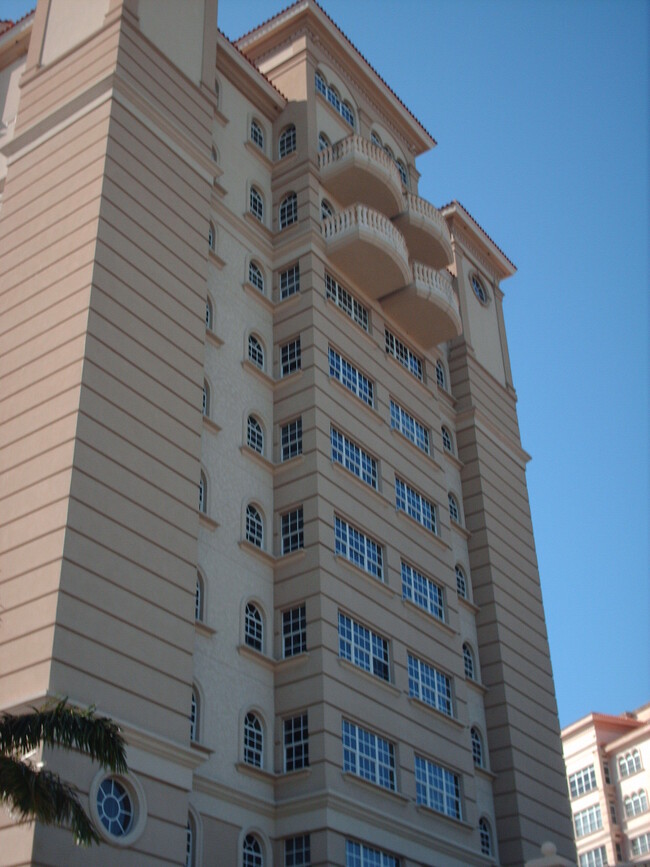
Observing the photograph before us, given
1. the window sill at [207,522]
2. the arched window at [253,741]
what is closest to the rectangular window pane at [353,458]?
the window sill at [207,522]

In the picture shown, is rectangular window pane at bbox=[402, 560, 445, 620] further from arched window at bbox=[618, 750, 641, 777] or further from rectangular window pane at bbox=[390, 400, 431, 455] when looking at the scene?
arched window at bbox=[618, 750, 641, 777]

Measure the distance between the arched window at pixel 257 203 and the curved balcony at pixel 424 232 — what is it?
5.53 metres

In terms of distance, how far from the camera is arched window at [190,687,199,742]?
25516 mm

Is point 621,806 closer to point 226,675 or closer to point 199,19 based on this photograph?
point 226,675

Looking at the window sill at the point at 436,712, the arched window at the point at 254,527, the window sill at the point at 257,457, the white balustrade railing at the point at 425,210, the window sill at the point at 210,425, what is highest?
the white balustrade railing at the point at 425,210

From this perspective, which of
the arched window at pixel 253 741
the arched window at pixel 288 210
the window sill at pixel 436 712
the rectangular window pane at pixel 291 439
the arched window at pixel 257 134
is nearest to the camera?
the arched window at pixel 253 741

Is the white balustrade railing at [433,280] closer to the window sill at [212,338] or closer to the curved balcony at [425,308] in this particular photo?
the curved balcony at [425,308]

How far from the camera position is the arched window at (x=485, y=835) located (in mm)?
33375

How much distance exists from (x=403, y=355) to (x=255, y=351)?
284 inches

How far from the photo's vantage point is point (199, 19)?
3472 centimetres

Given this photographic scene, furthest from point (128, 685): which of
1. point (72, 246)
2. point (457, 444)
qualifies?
point (457, 444)

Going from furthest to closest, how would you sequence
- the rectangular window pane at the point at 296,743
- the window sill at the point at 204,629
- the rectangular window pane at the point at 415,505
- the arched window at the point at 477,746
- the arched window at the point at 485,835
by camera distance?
the rectangular window pane at the point at 415,505 → the arched window at the point at 477,746 → the arched window at the point at 485,835 → the rectangular window pane at the point at 296,743 → the window sill at the point at 204,629

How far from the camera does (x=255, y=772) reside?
26500 millimetres

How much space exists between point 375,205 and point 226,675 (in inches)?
740
